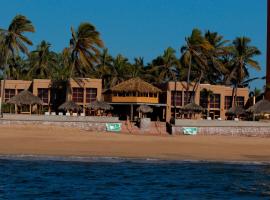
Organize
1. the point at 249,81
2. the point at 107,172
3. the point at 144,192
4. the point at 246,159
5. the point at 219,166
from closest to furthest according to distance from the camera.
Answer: the point at 144,192
the point at 107,172
the point at 219,166
the point at 246,159
the point at 249,81

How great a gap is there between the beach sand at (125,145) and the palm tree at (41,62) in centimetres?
2314

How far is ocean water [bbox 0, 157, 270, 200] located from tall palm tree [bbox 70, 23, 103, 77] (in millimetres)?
23575

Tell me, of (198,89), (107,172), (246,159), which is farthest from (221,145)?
(198,89)

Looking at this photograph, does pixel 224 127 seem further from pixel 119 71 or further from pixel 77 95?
pixel 119 71

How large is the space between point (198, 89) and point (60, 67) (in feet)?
65.8

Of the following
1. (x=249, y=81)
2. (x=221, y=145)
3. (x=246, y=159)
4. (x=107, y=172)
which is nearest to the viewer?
(x=107, y=172)

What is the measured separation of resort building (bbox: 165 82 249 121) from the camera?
186 ft

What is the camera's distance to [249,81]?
2660 inches

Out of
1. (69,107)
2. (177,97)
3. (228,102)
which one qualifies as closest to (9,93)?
(69,107)

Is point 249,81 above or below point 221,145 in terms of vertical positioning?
above

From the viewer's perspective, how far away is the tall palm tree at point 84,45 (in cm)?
5219

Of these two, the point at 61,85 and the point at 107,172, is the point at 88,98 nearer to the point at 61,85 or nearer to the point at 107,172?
the point at 61,85

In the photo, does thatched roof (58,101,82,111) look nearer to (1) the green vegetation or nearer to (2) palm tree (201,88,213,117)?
(1) the green vegetation

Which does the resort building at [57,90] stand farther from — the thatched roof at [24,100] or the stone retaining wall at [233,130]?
the stone retaining wall at [233,130]
